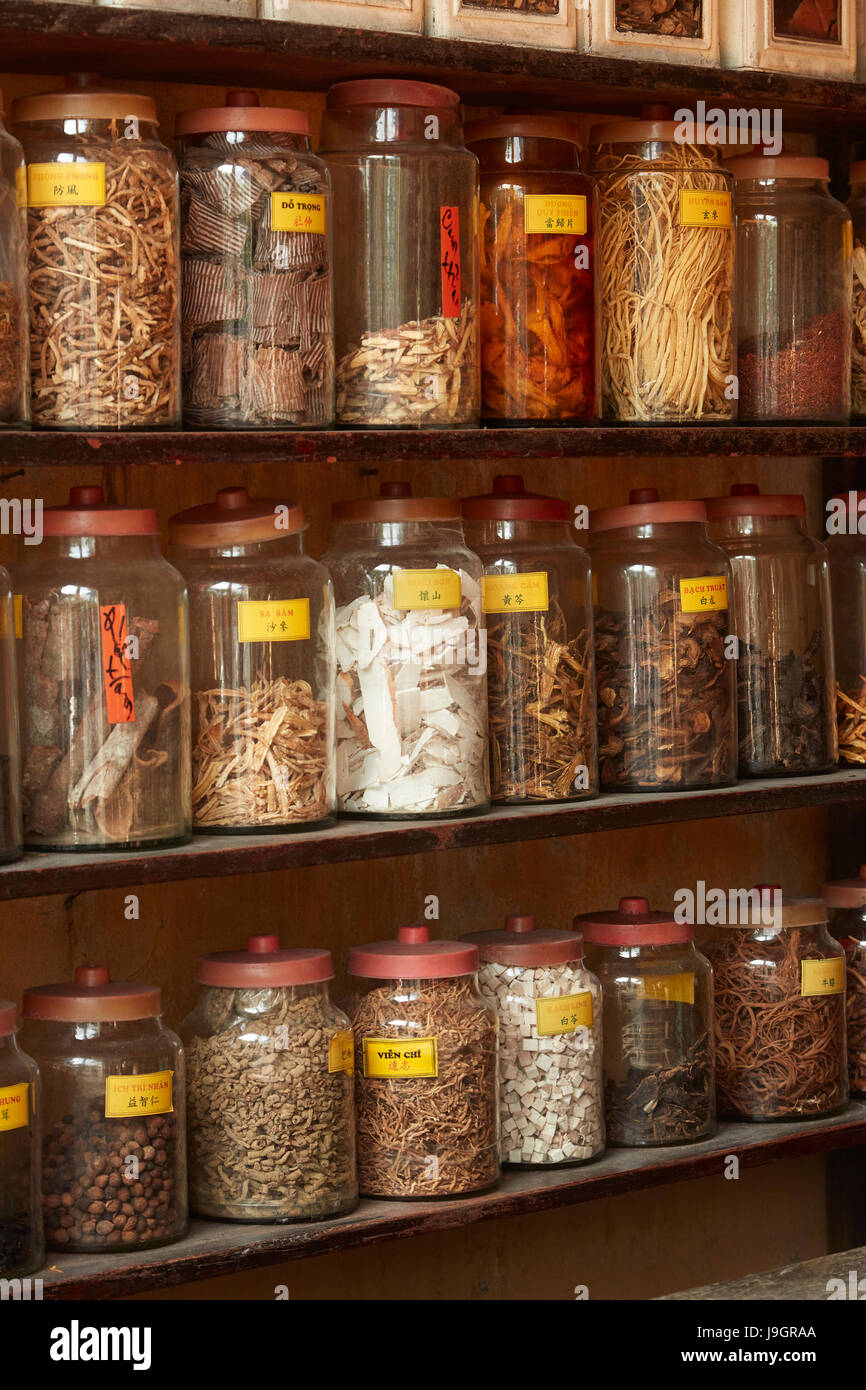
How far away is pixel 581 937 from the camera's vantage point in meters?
2.31

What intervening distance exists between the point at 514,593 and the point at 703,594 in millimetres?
270

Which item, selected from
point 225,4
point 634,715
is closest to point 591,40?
point 225,4

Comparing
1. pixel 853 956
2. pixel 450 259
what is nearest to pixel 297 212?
pixel 450 259

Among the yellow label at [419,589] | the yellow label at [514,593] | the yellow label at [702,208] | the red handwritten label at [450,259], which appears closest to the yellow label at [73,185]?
the red handwritten label at [450,259]

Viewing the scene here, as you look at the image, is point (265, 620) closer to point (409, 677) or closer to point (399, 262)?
point (409, 677)

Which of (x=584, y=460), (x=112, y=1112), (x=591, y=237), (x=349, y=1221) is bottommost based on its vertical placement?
(x=349, y=1221)

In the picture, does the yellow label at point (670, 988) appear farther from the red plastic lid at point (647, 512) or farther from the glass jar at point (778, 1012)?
the red plastic lid at point (647, 512)

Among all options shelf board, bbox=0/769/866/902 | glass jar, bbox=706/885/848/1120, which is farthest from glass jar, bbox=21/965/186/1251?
glass jar, bbox=706/885/848/1120

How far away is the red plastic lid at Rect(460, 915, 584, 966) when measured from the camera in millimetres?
2234

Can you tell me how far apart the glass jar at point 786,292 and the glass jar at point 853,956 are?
665 millimetres

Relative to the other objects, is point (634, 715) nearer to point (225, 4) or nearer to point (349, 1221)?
point (349, 1221)

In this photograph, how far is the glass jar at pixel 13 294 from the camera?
183cm

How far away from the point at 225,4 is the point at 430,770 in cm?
88

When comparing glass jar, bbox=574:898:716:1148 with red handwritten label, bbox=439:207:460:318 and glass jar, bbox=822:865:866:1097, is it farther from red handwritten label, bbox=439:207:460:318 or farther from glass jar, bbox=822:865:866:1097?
red handwritten label, bbox=439:207:460:318
